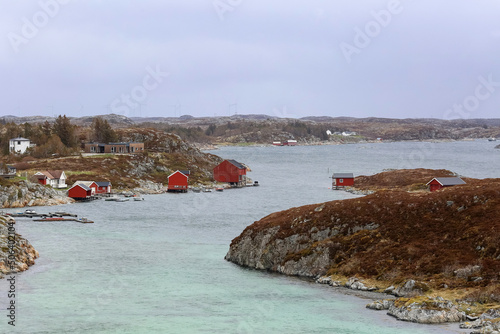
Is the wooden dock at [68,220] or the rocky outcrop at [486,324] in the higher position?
the rocky outcrop at [486,324]

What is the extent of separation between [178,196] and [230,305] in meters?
94.3

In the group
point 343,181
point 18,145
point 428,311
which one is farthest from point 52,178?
point 428,311

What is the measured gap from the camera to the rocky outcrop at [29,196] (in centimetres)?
11560

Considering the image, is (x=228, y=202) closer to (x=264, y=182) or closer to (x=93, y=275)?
(x=264, y=182)

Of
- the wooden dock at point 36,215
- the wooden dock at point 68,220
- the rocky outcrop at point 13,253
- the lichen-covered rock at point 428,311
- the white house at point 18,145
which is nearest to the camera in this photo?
the lichen-covered rock at point 428,311

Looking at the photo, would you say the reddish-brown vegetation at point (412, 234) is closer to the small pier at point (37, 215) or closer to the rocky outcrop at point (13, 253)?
the rocky outcrop at point (13, 253)

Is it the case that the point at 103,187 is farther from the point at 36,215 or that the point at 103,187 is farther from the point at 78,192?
the point at 36,215

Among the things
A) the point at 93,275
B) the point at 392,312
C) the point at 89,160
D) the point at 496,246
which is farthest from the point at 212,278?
the point at 89,160

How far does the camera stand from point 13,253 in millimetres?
62594

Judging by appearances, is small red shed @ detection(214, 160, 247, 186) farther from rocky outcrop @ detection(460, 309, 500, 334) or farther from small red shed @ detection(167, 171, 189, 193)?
rocky outcrop @ detection(460, 309, 500, 334)

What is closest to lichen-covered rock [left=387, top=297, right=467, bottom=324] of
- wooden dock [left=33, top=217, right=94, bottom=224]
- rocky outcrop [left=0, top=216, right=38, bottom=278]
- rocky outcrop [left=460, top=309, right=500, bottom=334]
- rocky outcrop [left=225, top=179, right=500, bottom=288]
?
rocky outcrop [left=460, top=309, right=500, bottom=334]

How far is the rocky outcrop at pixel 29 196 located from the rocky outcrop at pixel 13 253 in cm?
4751

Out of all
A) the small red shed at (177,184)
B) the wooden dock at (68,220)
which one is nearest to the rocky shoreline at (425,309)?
the wooden dock at (68,220)

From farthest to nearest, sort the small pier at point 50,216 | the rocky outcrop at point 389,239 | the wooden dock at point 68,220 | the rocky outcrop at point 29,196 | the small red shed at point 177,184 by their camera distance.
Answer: the small red shed at point 177,184 → the rocky outcrop at point 29,196 → the small pier at point 50,216 → the wooden dock at point 68,220 → the rocky outcrop at point 389,239
